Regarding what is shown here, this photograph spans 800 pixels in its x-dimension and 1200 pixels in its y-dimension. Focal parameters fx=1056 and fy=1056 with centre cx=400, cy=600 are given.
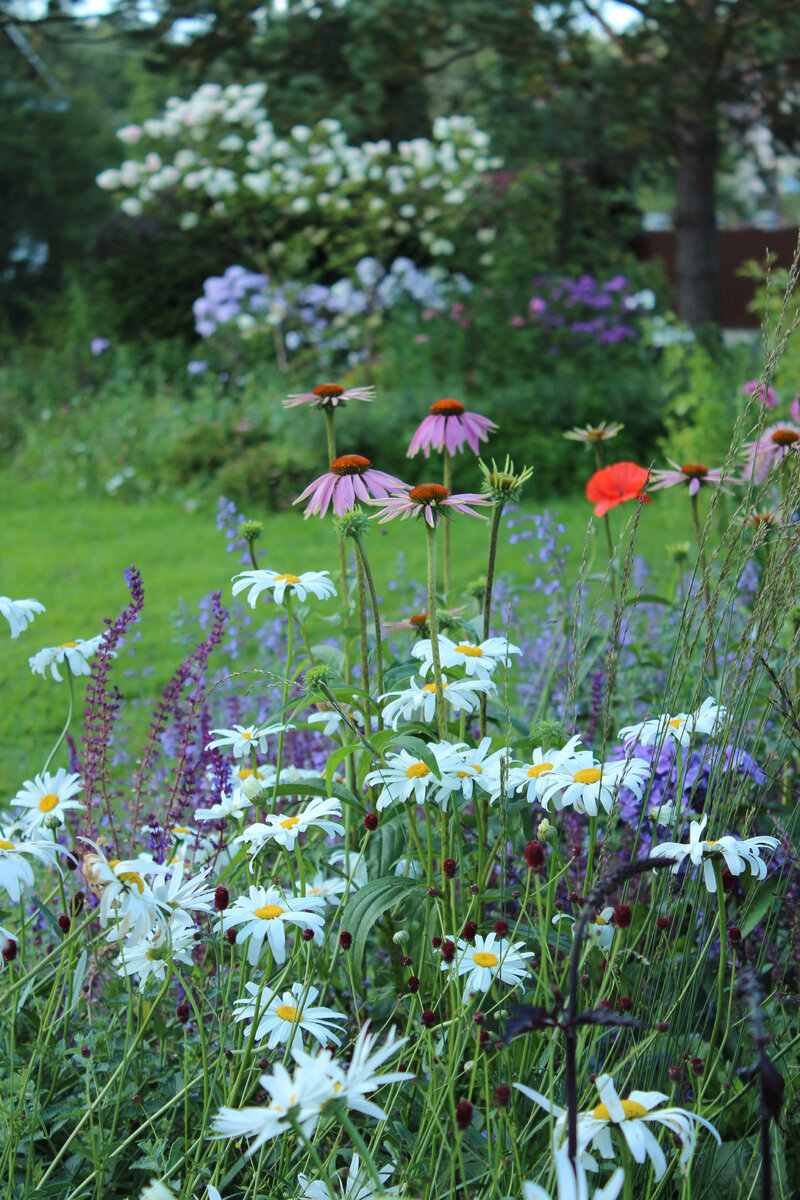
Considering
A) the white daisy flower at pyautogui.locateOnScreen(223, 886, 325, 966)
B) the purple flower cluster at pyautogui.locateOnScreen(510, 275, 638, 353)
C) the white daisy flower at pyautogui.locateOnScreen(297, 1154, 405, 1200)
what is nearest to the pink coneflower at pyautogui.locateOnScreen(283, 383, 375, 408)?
the white daisy flower at pyautogui.locateOnScreen(223, 886, 325, 966)

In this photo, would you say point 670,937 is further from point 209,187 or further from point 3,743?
point 209,187

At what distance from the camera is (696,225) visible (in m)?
8.57

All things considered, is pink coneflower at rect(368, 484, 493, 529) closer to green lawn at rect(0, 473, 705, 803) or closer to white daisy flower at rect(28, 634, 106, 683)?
white daisy flower at rect(28, 634, 106, 683)

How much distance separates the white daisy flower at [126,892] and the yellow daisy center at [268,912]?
0.11 meters

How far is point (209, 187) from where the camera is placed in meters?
8.42

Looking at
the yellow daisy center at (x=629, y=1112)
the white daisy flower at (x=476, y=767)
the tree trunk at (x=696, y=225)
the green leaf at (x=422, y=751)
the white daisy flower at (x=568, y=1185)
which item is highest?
the white daisy flower at (x=568, y=1185)

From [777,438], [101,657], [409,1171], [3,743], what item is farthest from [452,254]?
[409,1171]

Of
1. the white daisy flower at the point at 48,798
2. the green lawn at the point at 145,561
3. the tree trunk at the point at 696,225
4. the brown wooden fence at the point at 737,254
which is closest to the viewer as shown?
the white daisy flower at the point at 48,798

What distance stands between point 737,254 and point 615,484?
19.4m

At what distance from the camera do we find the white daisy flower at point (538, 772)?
4.27ft

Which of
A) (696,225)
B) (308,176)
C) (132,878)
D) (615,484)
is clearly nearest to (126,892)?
(132,878)

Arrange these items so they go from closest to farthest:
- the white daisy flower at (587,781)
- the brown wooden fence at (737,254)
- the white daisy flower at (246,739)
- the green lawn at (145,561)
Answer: the white daisy flower at (587,781) < the white daisy flower at (246,739) < the green lawn at (145,561) < the brown wooden fence at (737,254)

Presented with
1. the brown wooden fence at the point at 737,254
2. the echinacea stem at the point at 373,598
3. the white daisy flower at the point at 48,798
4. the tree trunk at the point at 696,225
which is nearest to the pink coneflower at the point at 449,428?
the echinacea stem at the point at 373,598

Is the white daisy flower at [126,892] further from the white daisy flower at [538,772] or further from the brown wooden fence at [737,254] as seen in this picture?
the brown wooden fence at [737,254]
